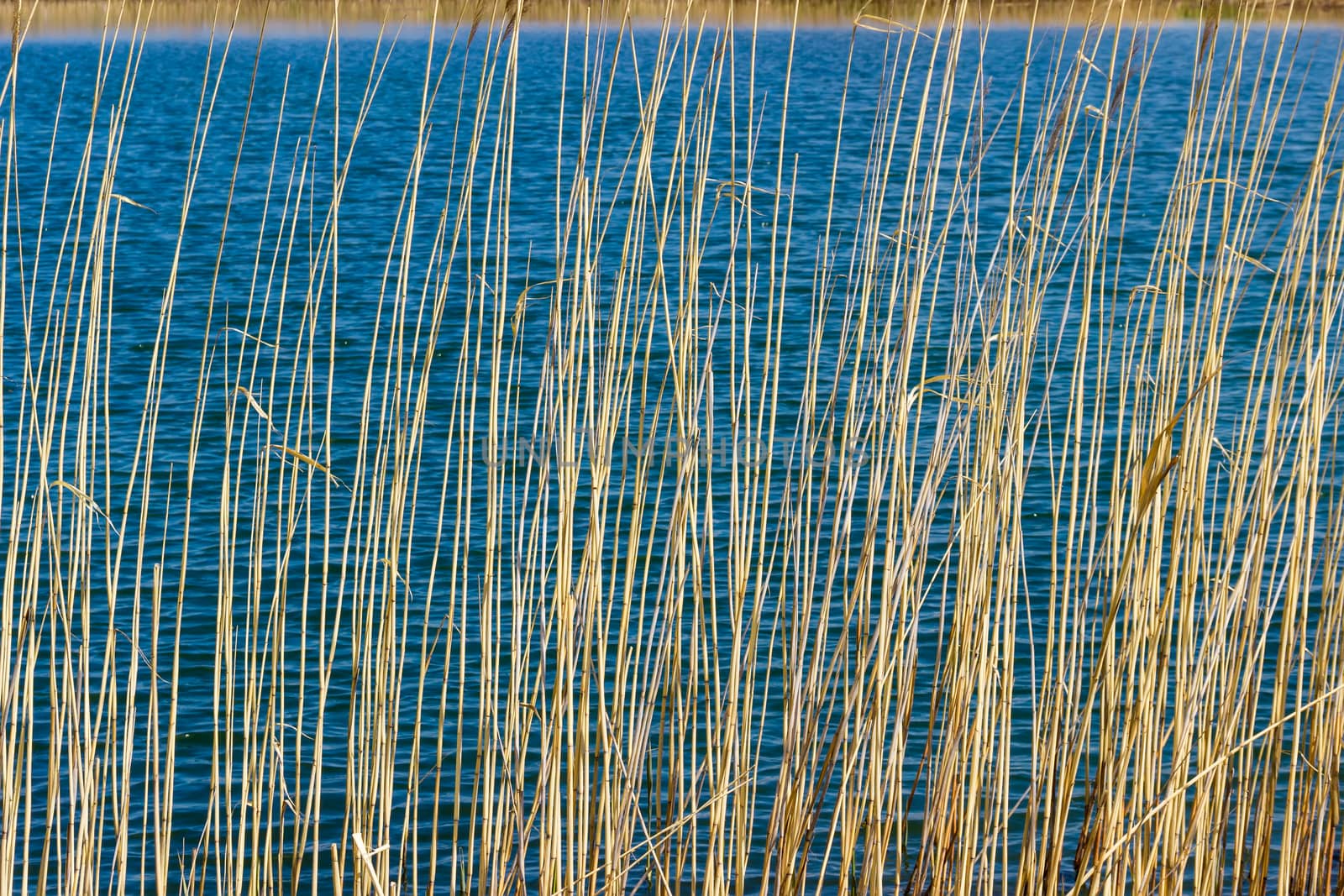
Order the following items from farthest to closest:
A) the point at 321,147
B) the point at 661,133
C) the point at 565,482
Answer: the point at 321,147, the point at 661,133, the point at 565,482

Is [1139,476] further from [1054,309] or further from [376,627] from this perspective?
[1054,309]

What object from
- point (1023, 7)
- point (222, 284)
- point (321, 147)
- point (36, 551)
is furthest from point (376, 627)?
point (1023, 7)

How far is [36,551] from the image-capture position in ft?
6.83

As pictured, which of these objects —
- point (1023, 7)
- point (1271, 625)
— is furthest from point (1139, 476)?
point (1023, 7)

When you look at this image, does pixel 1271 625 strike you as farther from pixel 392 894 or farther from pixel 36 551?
pixel 36 551

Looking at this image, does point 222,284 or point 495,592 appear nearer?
point 495,592

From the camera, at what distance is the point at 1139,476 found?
7.29 ft

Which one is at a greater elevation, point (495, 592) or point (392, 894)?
point (495, 592)

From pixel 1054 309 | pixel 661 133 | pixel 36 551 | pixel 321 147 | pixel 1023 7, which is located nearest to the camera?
pixel 36 551

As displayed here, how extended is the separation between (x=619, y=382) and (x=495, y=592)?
384 mm

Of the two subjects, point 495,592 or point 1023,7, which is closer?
point 495,592

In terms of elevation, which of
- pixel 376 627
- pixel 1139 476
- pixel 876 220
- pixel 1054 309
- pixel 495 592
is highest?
pixel 876 220

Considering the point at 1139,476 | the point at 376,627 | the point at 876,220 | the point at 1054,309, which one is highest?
the point at 876,220

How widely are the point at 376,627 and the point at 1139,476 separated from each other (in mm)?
2732
